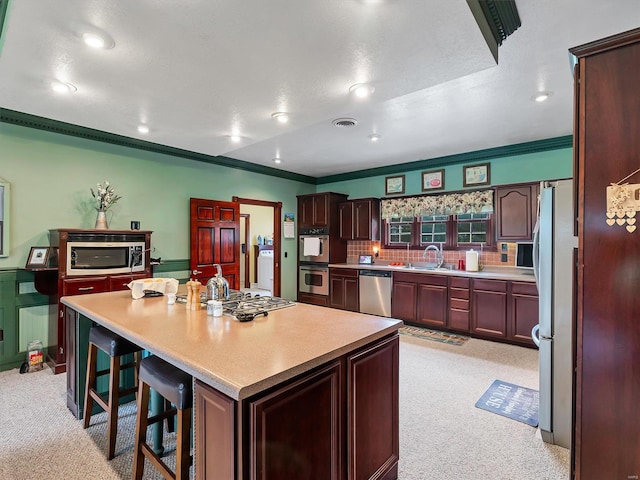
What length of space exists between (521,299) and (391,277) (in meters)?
1.79

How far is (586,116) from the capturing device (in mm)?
1322

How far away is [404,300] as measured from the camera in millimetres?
5047

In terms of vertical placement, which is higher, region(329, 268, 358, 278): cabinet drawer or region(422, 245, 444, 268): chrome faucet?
region(422, 245, 444, 268): chrome faucet

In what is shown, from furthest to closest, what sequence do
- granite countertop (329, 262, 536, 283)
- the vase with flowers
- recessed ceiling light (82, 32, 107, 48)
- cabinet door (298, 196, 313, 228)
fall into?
cabinet door (298, 196, 313, 228) → granite countertop (329, 262, 536, 283) → the vase with flowers → recessed ceiling light (82, 32, 107, 48)

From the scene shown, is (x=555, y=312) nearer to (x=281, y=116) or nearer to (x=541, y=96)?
(x=541, y=96)

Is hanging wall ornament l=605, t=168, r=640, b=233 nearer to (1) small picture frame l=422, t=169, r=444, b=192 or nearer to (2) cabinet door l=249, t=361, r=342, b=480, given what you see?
(2) cabinet door l=249, t=361, r=342, b=480

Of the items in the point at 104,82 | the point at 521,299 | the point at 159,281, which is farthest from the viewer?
the point at 521,299

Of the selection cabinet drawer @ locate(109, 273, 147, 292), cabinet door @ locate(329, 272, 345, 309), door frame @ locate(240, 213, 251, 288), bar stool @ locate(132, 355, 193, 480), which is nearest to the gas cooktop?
bar stool @ locate(132, 355, 193, 480)

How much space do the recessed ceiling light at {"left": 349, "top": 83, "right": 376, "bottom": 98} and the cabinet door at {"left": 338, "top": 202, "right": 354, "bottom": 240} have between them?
3512mm

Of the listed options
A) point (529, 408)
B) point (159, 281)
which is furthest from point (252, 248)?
point (529, 408)

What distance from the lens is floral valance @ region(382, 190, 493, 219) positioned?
4816mm

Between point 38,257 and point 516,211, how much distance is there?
5.61 meters

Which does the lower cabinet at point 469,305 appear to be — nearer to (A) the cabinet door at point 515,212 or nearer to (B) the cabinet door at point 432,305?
(B) the cabinet door at point 432,305

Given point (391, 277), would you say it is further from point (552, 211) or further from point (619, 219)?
point (619, 219)
